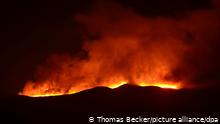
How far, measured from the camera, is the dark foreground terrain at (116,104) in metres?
30.8

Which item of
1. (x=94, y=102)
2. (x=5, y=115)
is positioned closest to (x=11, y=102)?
(x=94, y=102)

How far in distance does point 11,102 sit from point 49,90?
17.3 ft

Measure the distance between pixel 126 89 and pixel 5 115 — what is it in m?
20.8

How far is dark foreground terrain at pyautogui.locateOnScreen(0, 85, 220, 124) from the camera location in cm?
3080

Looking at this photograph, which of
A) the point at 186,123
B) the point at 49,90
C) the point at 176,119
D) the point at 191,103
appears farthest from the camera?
the point at 49,90

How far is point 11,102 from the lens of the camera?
36281mm

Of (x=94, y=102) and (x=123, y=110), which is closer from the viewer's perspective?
(x=123, y=110)

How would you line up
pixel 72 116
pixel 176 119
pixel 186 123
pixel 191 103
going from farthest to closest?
pixel 191 103 < pixel 72 116 < pixel 176 119 < pixel 186 123

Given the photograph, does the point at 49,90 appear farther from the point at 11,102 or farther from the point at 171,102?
the point at 171,102

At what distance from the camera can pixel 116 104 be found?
1326 inches

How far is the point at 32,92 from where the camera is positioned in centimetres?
4119

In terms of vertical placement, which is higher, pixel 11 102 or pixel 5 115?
pixel 11 102

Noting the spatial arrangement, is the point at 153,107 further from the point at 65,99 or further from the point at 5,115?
the point at 5,115

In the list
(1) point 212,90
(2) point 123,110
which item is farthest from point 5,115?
(1) point 212,90
